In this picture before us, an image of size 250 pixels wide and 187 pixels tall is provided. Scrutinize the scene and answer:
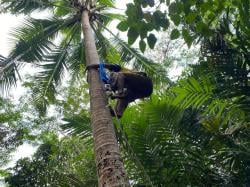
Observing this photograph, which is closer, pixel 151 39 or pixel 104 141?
pixel 151 39

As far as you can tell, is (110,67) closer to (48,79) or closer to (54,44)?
(48,79)

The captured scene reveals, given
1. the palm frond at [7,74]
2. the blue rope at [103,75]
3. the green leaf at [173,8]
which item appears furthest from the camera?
the palm frond at [7,74]

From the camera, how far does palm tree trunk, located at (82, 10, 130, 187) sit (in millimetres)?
3393

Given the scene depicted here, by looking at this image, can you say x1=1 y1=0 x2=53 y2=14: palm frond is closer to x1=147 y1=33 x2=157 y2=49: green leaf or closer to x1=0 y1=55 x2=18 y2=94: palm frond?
x1=0 y1=55 x2=18 y2=94: palm frond

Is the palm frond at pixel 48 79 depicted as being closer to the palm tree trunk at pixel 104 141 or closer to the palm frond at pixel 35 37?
the palm frond at pixel 35 37

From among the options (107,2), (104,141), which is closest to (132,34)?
(104,141)

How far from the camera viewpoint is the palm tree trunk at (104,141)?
11.1 feet

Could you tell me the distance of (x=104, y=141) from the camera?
3811 millimetres

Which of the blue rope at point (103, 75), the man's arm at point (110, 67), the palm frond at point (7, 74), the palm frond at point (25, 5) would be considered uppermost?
the palm frond at point (25, 5)

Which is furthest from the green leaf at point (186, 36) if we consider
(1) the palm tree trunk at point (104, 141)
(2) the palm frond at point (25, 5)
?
(2) the palm frond at point (25, 5)

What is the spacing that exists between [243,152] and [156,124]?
49.1 inches

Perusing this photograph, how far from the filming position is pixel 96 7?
9211 mm

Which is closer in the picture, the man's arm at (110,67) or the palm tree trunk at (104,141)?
the palm tree trunk at (104,141)

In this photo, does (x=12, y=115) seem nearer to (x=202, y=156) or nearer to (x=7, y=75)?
(x=7, y=75)
